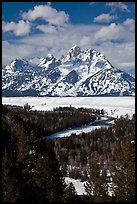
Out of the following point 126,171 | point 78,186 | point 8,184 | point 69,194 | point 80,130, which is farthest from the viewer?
point 80,130

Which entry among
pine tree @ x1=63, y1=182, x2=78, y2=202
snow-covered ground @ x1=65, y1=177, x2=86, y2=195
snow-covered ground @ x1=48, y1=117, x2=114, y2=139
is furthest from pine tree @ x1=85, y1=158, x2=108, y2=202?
snow-covered ground @ x1=48, y1=117, x2=114, y2=139

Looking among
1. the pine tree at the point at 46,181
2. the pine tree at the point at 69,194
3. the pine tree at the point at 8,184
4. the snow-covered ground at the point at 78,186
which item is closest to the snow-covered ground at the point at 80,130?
the snow-covered ground at the point at 78,186

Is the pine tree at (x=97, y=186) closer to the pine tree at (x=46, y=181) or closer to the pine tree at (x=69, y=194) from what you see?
the pine tree at (x=69, y=194)

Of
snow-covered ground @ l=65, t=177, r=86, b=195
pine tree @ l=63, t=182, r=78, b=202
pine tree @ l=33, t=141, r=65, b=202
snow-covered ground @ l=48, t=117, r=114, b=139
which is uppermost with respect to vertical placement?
pine tree @ l=33, t=141, r=65, b=202

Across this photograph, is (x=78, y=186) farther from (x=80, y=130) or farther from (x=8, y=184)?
(x=80, y=130)

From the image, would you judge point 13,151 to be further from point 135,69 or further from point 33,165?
point 135,69

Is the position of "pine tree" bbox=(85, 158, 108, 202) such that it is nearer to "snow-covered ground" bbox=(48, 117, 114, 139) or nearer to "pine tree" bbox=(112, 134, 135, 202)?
"pine tree" bbox=(112, 134, 135, 202)

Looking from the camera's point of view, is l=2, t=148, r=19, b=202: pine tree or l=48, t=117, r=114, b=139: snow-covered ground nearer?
l=2, t=148, r=19, b=202: pine tree

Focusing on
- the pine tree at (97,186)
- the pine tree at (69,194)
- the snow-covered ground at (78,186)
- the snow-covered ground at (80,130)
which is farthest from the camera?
the snow-covered ground at (80,130)

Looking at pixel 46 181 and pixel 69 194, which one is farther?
pixel 69 194

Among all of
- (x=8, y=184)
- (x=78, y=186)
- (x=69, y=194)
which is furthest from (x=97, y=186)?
(x=78, y=186)

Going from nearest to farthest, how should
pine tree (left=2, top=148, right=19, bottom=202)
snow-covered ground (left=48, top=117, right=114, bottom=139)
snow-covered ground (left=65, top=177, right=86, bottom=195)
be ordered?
pine tree (left=2, top=148, right=19, bottom=202), snow-covered ground (left=65, top=177, right=86, bottom=195), snow-covered ground (left=48, top=117, right=114, bottom=139)
